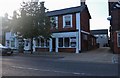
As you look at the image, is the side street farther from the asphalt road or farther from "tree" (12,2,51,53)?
the asphalt road

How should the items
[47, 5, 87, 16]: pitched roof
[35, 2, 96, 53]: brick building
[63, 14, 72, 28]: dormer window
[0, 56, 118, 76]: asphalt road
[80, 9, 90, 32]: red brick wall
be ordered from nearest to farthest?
[0, 56, 118, 76]: asphalt road < [35, 2, 96, 53]: brick building < [47, 5, 87, 16]: pitched roof < [63, 14, 72, 28]: dormer window < [80, 9, 90, 32]: red brick wall

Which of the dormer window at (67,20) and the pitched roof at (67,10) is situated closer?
the pitched roof at (67,10)

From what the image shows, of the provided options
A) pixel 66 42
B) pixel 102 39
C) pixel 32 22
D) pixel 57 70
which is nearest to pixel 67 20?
pixel 66 42

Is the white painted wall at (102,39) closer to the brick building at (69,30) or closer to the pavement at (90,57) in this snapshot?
the brick building at (69,30)

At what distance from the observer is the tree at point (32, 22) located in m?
31.0

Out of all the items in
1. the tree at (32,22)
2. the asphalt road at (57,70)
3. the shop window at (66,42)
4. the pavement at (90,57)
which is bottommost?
the pavement at (90,57)

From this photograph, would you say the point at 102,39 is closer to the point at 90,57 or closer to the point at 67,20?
the point at 67,20

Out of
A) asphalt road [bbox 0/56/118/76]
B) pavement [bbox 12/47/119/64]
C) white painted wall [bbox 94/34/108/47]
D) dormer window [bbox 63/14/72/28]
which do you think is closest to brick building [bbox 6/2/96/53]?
dormer window [bbox 63/14/72/28]

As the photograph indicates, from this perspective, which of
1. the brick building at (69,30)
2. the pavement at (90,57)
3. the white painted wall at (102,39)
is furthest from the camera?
the white painted wall at (102,39)

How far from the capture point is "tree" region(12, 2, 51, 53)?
102ft

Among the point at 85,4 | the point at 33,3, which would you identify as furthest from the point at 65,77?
the point at 85,4

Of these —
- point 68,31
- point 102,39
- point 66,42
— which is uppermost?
point 68,31

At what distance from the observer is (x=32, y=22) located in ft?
102

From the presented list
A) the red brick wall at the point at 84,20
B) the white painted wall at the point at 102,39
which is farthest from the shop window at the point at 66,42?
the white painted wall at the point at 102,39
